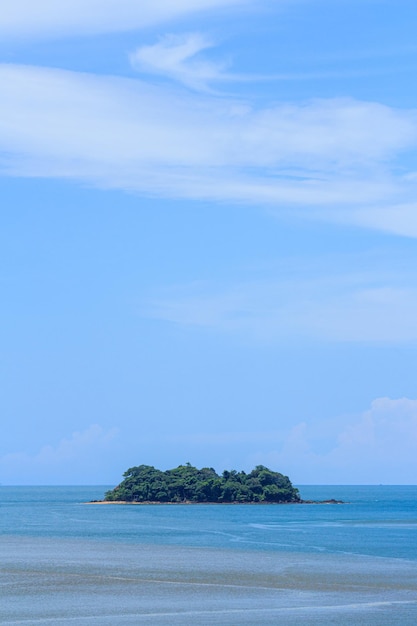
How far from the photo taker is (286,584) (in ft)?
165

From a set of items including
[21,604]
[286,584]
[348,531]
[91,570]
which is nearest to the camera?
[21,604]

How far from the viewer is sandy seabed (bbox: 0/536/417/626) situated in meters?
39.7

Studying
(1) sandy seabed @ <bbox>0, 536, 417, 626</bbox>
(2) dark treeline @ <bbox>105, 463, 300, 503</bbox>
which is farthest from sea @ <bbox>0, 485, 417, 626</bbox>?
(2) dark treeline @ <bbox>105, 463, 300, 503</bbox>

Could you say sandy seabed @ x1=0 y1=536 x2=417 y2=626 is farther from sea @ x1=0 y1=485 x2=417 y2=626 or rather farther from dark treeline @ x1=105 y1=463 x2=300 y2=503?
dark treeline @ x1=105 y1=463 x2=300 y2=503

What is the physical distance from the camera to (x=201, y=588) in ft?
159

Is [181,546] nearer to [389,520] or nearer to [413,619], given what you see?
[413,619]

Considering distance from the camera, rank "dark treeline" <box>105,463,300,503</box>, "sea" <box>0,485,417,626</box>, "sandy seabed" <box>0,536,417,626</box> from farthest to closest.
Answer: "dark treeline" <box>105,463,300,503</box>, "sea" <box>0,485,417,626</box>, "sandy seabed" <box>0,536,417,626</box>

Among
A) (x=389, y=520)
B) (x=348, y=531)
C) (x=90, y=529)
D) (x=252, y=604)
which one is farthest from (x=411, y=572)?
(x=389, y=520)

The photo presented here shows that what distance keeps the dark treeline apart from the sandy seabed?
287ft

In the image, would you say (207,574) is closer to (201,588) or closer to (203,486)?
(201,588)

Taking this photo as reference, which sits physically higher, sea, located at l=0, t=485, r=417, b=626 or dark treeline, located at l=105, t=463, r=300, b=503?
dark treeline, located at l=105, t=463, r=300, b=503

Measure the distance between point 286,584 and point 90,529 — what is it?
4795 centimetres

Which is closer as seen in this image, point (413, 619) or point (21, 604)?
point (413, 619)

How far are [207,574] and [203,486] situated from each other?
342 feet
